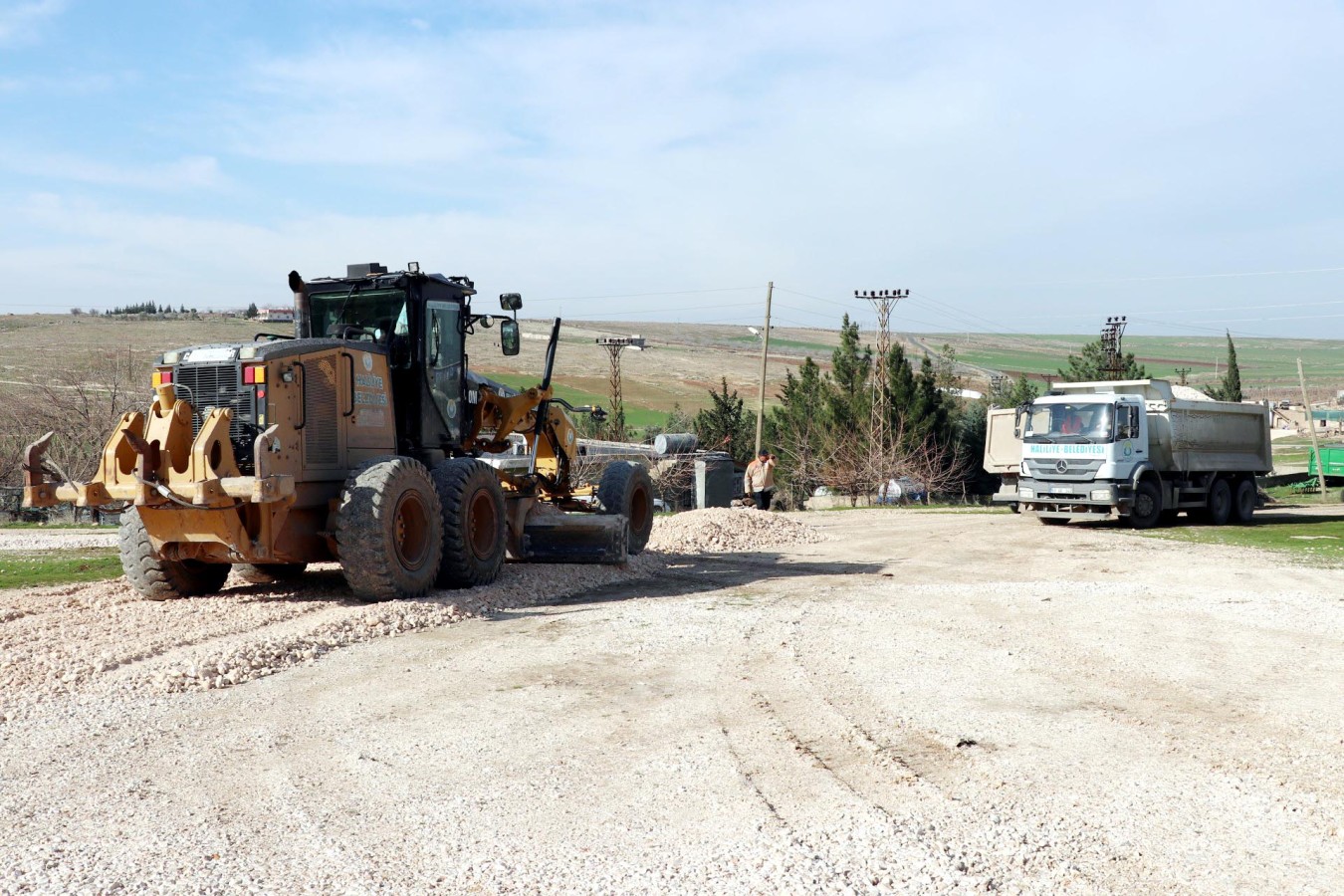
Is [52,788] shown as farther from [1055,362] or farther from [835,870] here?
[1055,362]

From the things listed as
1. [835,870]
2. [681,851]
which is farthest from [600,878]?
[835,870]

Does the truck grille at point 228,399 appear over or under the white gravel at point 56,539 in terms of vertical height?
over

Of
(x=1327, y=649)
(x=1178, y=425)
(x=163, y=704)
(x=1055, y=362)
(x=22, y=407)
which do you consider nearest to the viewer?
(x=163, y=704)

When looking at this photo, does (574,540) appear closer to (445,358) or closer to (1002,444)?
(445,358)

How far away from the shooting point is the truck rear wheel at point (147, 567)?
38.5ft

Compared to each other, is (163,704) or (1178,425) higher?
(1178,425)

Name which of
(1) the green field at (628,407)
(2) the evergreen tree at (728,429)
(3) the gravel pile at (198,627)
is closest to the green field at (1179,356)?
(1) the green field at (628,407)

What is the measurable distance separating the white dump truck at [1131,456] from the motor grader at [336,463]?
1154 centimetres

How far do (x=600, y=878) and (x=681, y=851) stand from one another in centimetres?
43

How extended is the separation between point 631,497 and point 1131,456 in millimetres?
11058

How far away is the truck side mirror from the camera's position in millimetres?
13945

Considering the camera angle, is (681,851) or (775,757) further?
(775,757)

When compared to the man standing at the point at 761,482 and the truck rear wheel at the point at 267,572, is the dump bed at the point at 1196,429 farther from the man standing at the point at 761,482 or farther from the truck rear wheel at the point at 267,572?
the truck rear wheel at the point at 267,572

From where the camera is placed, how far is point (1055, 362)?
130 metres
